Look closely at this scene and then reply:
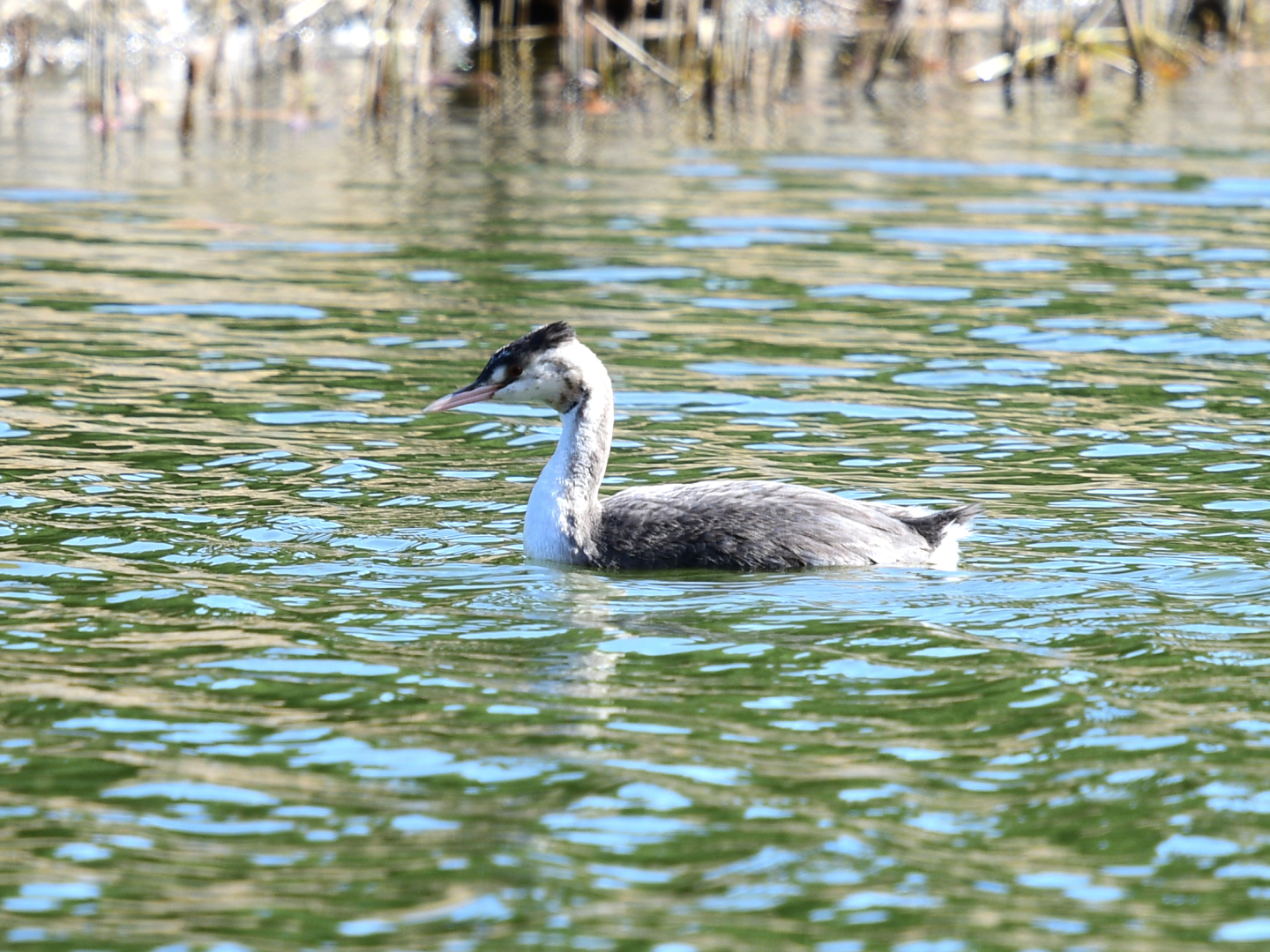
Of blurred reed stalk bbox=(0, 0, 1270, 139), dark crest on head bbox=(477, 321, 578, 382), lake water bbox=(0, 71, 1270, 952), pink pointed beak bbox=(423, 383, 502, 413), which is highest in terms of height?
blurred reed stalk bbox=(0, 0, 1270, 139)

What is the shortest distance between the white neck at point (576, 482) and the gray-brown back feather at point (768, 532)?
0.33ft

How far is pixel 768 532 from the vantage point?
8016 millimetres

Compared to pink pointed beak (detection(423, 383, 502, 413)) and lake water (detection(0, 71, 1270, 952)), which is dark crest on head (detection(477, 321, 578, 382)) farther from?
lake water (detection(0, 71, 1270, 952))

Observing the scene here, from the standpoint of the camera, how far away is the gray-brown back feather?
314 inches

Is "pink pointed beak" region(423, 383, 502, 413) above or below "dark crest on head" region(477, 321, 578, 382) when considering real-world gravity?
below

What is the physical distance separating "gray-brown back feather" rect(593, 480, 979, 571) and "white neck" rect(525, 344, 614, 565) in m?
0.10

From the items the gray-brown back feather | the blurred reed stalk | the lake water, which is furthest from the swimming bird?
the blurred reed stalk

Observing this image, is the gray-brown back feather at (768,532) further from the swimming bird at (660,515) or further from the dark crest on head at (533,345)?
the dark crest on head at (533,345)

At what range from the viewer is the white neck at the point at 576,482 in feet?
26.8

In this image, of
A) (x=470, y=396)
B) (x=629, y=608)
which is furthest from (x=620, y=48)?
(x=629, y=608)

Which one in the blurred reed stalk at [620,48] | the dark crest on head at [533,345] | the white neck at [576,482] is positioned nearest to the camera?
the white neck at [576,482]

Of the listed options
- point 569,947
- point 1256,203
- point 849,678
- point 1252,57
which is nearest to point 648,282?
point 1256,203

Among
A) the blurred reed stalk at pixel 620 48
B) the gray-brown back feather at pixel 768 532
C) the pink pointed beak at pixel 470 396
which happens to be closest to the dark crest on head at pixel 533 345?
the pink pointed beak at pixel 470 396

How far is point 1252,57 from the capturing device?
30828 mm
